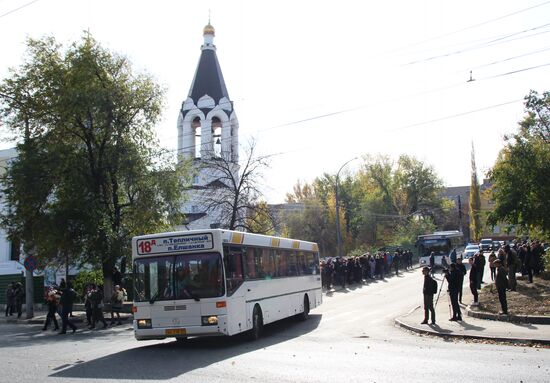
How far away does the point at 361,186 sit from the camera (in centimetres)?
7875

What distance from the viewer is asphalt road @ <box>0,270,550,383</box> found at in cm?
958

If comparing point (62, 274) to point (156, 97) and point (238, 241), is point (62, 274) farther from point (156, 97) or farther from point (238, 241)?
point (238, 241)

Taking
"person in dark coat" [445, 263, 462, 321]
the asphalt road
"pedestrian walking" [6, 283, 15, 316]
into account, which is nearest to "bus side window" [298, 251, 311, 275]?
the asphalt road

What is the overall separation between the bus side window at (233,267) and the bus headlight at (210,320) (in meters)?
0.65

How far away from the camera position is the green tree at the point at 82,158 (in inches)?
996

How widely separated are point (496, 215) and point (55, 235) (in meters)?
19.8

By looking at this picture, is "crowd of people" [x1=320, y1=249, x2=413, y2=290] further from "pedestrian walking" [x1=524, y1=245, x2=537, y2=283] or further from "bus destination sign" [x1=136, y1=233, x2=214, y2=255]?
"bus destination sign" [x1=136, y1=233, x2=214, y2=255]

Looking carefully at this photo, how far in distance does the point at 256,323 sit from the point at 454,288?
18.8 ft

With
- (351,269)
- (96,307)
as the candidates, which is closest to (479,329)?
(96,307)

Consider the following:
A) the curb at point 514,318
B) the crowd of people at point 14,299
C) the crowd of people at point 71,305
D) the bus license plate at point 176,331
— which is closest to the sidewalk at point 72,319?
the crowd of people at point 14,299

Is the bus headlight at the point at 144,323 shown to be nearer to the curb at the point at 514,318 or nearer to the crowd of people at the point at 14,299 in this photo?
the curb at the point at 514,318

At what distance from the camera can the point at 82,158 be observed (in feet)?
86.3

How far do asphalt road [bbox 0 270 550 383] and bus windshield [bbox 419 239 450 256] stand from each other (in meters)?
29.0

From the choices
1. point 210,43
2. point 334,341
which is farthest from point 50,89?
point 210,43
